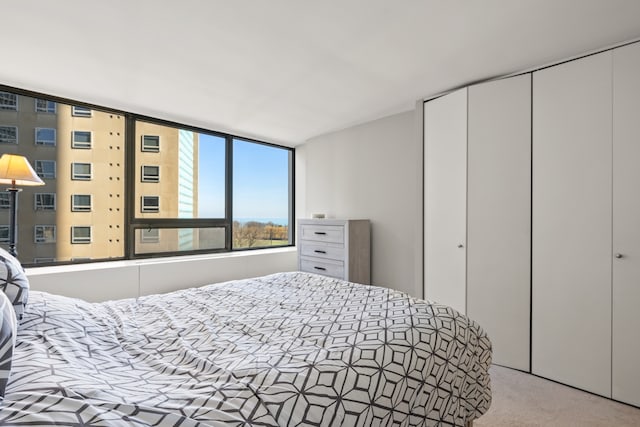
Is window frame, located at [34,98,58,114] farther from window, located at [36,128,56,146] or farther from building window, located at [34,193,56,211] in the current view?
building window, located at [34,193,56,211]

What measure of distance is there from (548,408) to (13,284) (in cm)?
284

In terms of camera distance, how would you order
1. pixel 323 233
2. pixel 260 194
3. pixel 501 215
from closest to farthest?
pixel 501 215, pixel 323 233, pixel 260 194

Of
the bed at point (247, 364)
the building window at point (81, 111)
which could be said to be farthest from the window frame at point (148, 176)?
the bed at point (247, 364)

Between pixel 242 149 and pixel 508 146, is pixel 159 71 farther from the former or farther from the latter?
pixel 508 146

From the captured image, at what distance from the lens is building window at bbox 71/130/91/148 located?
122 inches

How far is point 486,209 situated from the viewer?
2611 mm

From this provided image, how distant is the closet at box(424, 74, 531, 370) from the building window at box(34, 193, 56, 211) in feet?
11.7

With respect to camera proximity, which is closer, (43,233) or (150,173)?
(43,233)

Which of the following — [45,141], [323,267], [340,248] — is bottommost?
[323,267]

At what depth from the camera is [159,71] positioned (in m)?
2.44

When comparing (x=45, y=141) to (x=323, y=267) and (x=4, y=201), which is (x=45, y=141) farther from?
(x=323, y=267)

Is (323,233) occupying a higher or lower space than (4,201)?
lower

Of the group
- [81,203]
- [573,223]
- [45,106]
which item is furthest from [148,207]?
[573,223]

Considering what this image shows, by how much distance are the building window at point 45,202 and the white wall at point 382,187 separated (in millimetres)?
2922
